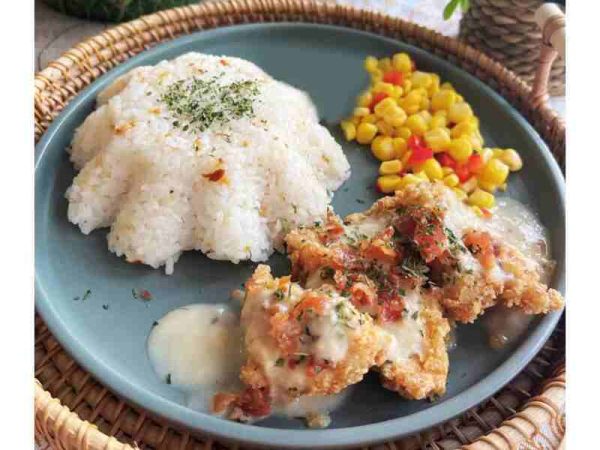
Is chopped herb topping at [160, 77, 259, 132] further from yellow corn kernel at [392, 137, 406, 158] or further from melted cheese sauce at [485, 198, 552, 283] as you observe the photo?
melted cheese sauce at [485, 198, 552, 283]

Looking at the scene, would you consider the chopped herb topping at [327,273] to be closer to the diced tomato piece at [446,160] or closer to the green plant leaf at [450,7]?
the diced tomato piece at [446,160]

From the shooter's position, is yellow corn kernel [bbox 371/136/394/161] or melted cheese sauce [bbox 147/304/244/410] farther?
yellow corn kernel [bbox 371/136/394/161]

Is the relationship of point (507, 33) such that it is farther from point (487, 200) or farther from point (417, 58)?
point (487, 200)

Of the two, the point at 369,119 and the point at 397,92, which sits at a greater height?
the point at 397,92

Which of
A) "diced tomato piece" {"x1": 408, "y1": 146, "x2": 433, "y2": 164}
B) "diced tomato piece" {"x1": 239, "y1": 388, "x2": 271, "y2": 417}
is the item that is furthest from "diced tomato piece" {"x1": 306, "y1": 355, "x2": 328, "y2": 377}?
"diced tomato piece" {"x1": 408, "y1": 146, "x2": 433, "y2": 164}

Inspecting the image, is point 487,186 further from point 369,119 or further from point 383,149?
point 369,119

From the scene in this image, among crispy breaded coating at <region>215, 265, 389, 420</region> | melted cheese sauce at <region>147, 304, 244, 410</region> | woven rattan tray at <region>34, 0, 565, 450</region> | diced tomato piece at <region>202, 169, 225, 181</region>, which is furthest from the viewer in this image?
diced tomato piece at <region>202, 169, 225, 181</region>

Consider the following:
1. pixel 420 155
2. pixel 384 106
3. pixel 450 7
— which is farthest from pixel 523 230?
pixel 450 7
